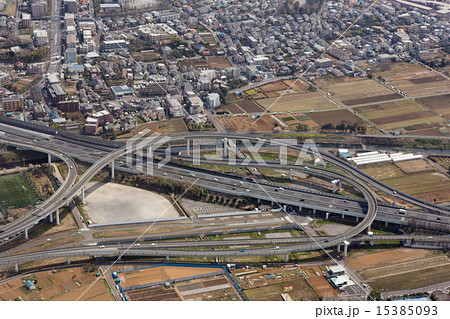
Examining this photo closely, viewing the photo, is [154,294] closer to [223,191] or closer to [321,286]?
[321,286]

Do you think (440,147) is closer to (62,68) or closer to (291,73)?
(291,73)

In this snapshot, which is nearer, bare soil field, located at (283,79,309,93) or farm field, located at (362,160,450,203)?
farm field, located at (362,160,450,203)

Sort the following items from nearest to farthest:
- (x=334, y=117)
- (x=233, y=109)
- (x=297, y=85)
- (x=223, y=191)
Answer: (x=223, y=191) → (x=334, y=117) → (x=233, y=109) → (x=297, y=85)

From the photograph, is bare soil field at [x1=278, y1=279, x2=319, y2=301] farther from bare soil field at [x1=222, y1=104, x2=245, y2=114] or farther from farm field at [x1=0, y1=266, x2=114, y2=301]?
bare soil field at [x1=222, y1=104, x2=245, y2=114]

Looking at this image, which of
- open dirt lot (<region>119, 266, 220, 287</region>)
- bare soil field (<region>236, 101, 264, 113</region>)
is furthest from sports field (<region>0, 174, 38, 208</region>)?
bare soil field (<region>236, 101, 264, 113</region>)

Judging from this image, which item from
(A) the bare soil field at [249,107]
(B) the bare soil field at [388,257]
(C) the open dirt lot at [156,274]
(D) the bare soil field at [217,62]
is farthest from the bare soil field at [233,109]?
(C) the open dirt lot at [156,274]

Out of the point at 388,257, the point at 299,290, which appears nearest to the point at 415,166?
the point at 388,257

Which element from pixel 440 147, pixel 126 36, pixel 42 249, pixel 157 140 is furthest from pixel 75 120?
pixel 440 147
